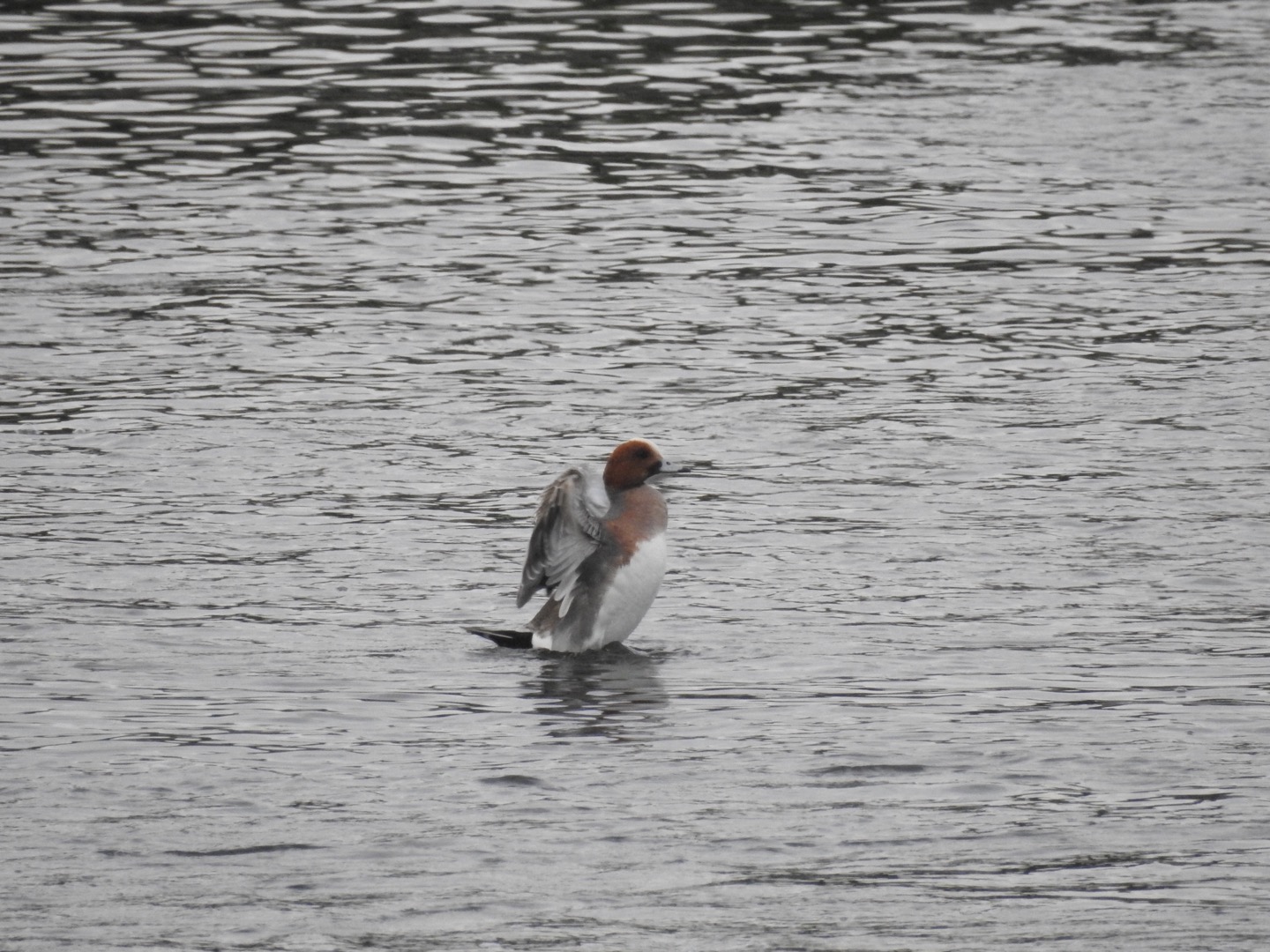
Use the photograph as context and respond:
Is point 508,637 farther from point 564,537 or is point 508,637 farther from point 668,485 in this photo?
point 668,485

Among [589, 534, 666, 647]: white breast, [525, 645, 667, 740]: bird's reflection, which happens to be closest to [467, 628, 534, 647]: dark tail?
[525, 645, 667, 740]: bird's reflection

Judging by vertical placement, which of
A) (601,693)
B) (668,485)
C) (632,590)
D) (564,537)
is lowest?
(668,485)

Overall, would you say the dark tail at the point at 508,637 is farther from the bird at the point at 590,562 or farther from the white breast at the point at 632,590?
the white breast at the point at 632,590

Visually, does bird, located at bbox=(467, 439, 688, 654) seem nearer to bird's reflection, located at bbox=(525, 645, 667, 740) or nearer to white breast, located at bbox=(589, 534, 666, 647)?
white breast, located at bbox=(589, 534, 666, 647)

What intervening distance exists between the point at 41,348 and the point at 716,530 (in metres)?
5.48

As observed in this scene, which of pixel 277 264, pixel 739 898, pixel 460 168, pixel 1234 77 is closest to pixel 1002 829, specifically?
Result: pixel 739 898

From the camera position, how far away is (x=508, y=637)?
9617mm

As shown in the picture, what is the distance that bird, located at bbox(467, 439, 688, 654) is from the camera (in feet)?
31.5

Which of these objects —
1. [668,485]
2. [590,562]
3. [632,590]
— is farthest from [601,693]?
[668,485]

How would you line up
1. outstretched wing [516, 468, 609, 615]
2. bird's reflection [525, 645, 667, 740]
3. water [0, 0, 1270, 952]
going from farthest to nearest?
1. outstretched wing [516, 468, 609, 615]
2. bird's reflection [525, 645, 667, 740]
3. water [0, 0, 1270, 952]

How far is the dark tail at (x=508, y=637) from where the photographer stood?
31.5 feet

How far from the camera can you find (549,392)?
551 inches

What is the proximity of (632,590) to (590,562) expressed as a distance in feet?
0.81

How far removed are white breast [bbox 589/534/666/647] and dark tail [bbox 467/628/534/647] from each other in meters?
0.28
